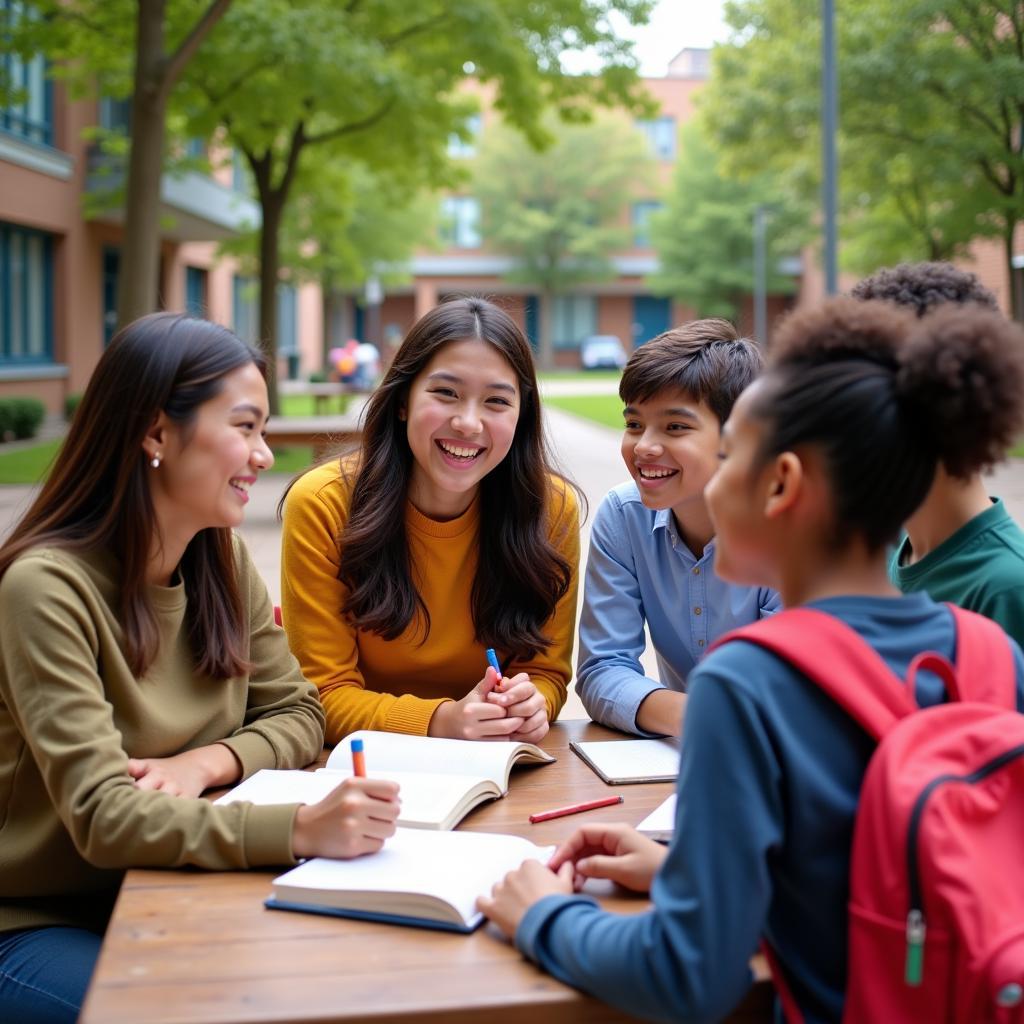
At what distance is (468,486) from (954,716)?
176cm

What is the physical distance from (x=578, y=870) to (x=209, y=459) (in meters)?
0.97

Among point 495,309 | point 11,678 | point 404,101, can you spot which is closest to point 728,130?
point 404,101

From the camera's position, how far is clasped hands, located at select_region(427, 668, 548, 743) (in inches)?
103

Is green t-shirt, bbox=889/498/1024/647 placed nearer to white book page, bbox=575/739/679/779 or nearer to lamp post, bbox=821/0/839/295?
white book page, bbox=575/739/679/779

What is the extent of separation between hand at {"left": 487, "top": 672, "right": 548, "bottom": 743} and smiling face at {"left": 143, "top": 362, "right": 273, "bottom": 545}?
677 millimetres

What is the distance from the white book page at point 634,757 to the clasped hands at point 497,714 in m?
0.11

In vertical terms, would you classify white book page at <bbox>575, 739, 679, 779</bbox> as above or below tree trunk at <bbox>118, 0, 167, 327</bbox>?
below

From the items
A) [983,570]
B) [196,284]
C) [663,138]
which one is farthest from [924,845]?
[663,138]

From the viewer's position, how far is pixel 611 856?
1837 millimetres

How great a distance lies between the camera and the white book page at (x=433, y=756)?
236 cm

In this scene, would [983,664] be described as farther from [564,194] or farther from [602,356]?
[564,194]

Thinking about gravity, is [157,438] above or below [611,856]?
above

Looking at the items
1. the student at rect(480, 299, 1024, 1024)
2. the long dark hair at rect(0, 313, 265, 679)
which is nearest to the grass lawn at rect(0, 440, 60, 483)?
the long dark hair at rect(0, 313, 265, 679)

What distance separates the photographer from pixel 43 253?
20984 mm
